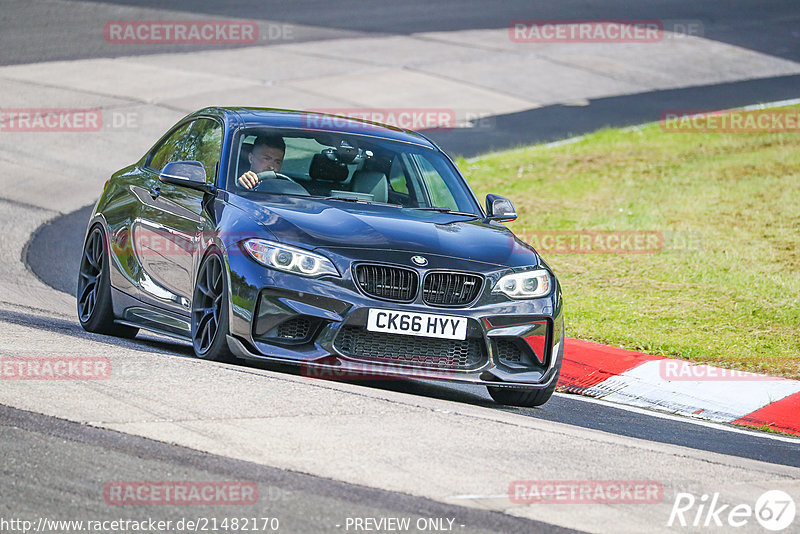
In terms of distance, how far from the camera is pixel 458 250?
758cm

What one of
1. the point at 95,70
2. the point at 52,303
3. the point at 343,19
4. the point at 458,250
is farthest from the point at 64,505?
the point at 343,19

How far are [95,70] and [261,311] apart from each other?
17756 millimetres

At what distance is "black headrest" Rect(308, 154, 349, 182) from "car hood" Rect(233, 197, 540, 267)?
36cm

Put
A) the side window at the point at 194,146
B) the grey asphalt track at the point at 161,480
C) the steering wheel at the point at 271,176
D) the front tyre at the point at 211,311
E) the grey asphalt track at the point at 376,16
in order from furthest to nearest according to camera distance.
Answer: the grey asphalt track at the point at 376,16
the side window at the point at 194,146
the steering wheel at the point at 271,176
the front tyre at the point at 211,311
the grey asphalt track at the point at 161,480

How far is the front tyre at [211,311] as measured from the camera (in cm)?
743

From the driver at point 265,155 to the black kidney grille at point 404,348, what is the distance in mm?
1554

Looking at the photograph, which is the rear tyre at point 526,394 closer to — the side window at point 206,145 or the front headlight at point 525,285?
the front headlight at point 525,285

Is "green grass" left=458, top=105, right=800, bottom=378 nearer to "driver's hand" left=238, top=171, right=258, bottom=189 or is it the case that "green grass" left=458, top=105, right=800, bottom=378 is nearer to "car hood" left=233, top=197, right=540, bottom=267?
"car hood" left=233, top=197, right=540, bottom=267

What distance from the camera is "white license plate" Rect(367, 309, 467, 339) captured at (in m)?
7.17

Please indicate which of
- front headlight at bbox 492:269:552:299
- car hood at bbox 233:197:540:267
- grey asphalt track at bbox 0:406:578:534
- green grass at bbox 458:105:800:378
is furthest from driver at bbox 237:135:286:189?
green grass at bbox 458:105:800:378

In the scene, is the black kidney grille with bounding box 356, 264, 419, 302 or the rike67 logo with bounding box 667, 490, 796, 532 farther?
the black kidney grille with bounding box 356, 264, 419, 302

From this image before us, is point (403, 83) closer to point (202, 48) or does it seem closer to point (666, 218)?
point (202, 48)

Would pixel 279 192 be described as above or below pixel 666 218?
above

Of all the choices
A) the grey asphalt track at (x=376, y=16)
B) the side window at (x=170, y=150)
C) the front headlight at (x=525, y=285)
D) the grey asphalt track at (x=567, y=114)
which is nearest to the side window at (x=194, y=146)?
the side window at (x=170, y=150)
